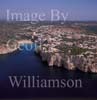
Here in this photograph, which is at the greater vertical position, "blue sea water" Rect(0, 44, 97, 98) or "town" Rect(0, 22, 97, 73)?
"town" Rect(0, 22, 97, 73)

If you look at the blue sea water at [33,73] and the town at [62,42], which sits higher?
the town at [62,42]

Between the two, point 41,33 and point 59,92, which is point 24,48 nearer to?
point 41,33

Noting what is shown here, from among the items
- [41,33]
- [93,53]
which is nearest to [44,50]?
[41,33]

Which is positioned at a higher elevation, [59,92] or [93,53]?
[93,53]

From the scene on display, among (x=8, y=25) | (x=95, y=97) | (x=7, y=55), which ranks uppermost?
(x=8, y=25)

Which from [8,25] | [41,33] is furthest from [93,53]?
[8,25]

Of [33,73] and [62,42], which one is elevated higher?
[62,42]

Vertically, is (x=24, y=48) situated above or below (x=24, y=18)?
below

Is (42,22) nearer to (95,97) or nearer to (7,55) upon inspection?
(7,55)
